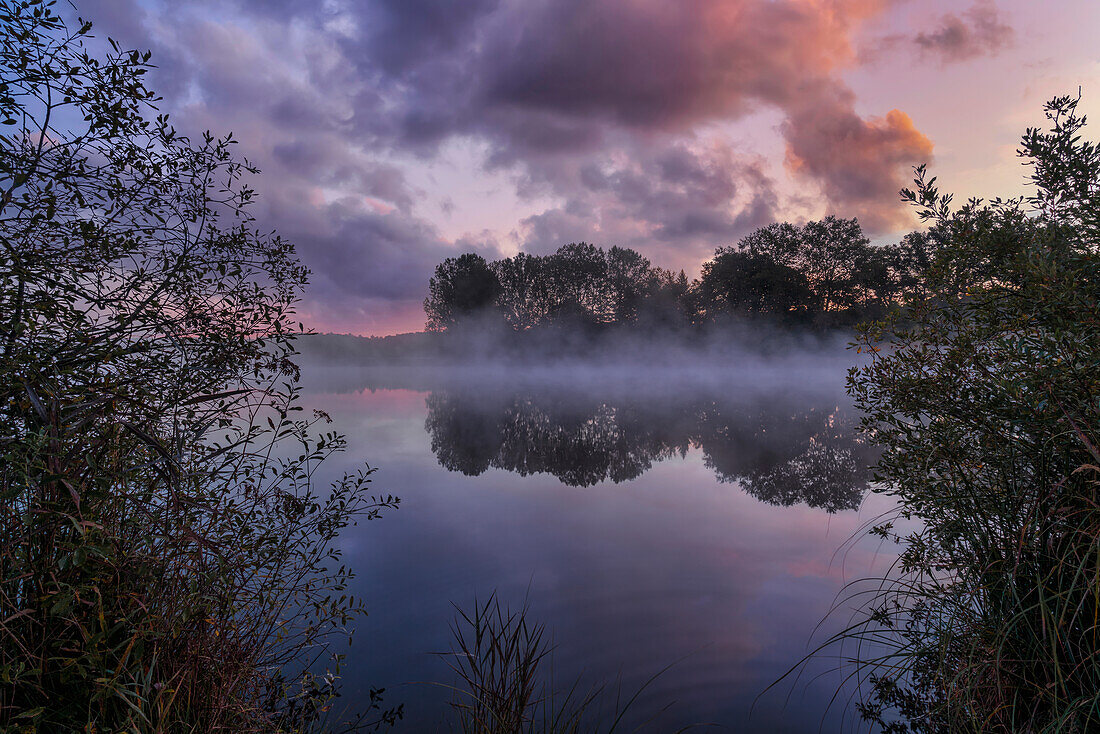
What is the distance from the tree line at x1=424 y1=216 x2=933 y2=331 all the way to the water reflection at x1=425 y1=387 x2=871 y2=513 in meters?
30.2

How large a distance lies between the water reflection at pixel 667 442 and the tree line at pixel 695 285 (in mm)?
30163

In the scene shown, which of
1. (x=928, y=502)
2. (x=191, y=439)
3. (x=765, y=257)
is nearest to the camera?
(x=191, y=439)

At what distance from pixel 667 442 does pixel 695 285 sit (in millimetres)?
53849

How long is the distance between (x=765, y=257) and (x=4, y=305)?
66761 mm

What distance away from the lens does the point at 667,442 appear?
795 inches

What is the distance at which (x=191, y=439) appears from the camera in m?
3.80

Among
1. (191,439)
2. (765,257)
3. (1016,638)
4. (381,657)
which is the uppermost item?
(765,257)

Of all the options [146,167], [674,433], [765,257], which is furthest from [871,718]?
[765,257]

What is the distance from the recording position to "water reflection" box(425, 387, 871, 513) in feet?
47.4

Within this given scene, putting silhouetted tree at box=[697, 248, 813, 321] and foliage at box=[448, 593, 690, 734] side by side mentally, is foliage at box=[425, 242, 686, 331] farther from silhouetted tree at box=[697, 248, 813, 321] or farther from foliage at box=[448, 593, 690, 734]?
foliage at box=[448, 593, 690, 734]

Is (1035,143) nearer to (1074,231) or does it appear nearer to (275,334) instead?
(1074,231)

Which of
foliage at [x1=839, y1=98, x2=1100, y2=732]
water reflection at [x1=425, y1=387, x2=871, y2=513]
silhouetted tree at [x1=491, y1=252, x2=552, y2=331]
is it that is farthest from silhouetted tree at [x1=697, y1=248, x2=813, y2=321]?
foliage at [x1=839, y1=98, x2=1100, y2=732]

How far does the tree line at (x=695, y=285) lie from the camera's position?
57344mm

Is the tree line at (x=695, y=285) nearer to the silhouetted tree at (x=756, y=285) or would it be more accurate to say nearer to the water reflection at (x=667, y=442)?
the silhouetted tree at (x=756, y=285)
